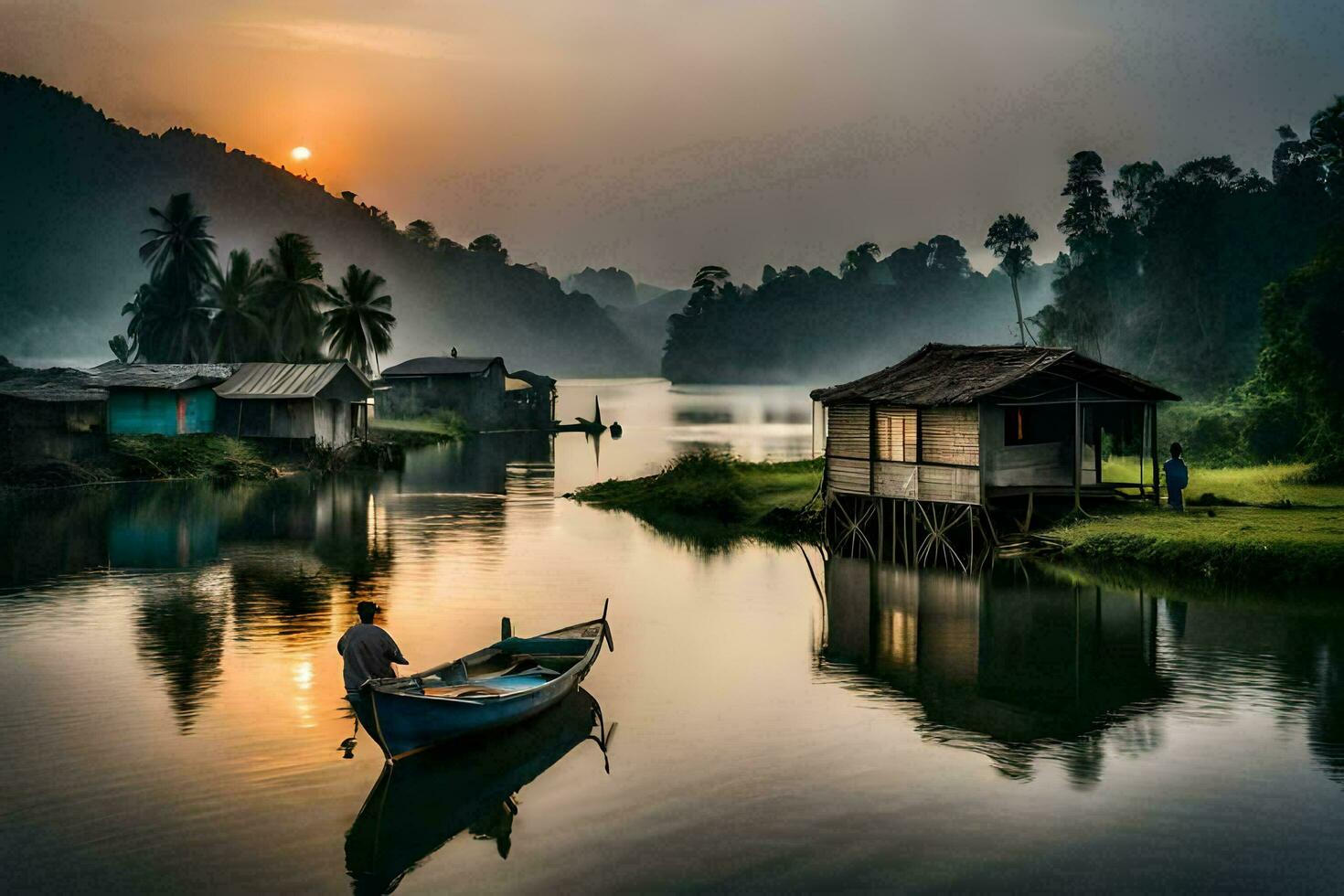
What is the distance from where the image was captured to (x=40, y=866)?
12555mm

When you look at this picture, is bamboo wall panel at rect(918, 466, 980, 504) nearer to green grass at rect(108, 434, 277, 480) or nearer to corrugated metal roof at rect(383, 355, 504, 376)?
green grass at rect(108, 434, 277, 480)

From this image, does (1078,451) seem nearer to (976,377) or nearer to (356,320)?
(976,377)

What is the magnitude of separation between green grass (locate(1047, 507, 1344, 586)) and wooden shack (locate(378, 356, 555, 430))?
57.2m

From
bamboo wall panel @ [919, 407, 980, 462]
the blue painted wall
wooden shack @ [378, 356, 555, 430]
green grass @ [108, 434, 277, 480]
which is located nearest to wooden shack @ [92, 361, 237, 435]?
the blue painted wall

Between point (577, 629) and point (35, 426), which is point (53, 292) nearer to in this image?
point (35, 426)

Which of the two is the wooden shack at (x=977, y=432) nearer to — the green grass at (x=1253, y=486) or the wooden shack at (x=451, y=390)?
the green grass at (x=1253, y=486)

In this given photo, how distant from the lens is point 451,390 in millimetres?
82188

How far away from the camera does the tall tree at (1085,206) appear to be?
88500 mm

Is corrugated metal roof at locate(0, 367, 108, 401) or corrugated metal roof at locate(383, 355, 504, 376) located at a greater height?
corrugated metal roof at locate(383, 355, 504, 376)

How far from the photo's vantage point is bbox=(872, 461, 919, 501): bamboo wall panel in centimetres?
3098

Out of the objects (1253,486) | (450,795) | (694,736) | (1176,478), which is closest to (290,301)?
(1253,486)

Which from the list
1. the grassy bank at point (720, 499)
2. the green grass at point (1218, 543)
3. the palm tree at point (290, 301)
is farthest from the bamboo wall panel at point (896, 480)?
the palm tree at point (290, 301)

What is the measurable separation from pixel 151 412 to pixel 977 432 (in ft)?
132

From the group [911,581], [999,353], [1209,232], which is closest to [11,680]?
[911,581]
